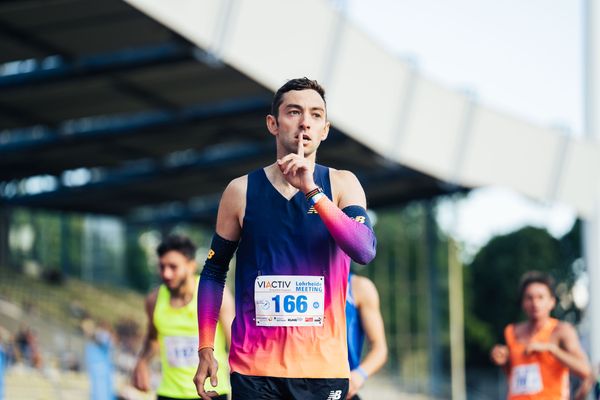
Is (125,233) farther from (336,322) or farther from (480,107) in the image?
(336,322)

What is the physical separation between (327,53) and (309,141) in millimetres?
16341

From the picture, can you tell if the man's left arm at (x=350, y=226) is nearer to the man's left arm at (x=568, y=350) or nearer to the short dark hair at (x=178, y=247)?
the short dark hair at (x=178, y=247)

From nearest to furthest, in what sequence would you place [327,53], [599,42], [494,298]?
[599,42]
[327,53]
[494,298]

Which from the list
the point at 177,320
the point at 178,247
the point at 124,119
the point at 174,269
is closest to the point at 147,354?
the point at 177,320

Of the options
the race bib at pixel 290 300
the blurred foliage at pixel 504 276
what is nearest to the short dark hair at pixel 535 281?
the race bib at pixel 290 300

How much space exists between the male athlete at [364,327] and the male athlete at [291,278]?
2884 millimetres

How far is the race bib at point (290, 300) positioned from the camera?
4.26 meters

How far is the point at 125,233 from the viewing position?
156 feet

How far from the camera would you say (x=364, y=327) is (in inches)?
293

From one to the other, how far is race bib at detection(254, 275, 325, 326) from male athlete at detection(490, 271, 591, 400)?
4133mm

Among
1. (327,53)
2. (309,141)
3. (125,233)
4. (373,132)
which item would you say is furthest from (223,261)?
(125,233)

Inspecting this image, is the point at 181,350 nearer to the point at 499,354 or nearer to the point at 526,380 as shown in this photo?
the point at 499,354

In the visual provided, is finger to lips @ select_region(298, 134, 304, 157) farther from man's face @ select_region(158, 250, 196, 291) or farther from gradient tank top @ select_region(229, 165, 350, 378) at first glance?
man's face @ select_region(158, 250, 196, 291)

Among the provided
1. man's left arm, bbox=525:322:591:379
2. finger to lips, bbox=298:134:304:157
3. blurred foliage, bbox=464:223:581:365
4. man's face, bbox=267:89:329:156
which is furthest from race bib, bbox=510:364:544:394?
blurred foliage, bbox=464:223:581:365
